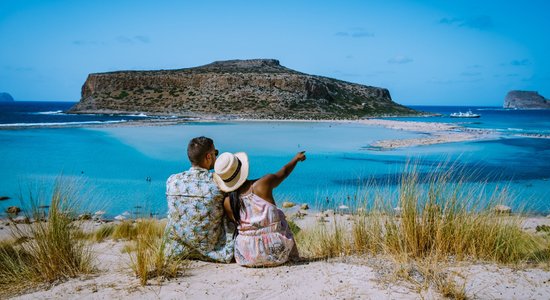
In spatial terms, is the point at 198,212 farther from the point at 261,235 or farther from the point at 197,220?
the point at 261,235

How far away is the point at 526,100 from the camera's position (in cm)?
18550

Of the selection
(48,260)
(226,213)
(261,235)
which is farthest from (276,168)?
(48,260)

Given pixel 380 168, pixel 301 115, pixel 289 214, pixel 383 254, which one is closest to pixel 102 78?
pixel 301 115

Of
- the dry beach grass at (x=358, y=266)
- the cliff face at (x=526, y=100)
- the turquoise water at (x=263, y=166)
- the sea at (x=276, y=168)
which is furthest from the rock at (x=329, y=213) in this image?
the cliff face at (x=526, y=100)

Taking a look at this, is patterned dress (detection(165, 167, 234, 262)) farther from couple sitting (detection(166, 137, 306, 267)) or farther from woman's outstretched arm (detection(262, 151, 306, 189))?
woman's outstretched arm (detection(262, 151, 306, 189))

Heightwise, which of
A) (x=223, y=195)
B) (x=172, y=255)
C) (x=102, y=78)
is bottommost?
(x=172, y=255)

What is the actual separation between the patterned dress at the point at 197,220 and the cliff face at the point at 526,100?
203583 mm

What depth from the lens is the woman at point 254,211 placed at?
13.6 ft

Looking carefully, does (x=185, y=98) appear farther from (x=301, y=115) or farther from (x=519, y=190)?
(x=519, y=190)

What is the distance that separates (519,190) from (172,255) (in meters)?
11.2

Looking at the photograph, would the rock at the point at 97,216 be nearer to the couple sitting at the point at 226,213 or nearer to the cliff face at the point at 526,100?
the couple sitting at the point at 226,213

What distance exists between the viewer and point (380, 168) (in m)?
15.8

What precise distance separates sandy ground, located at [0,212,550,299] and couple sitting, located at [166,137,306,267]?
0.58 feet

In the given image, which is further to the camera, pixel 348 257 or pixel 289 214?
pixel 289 214
